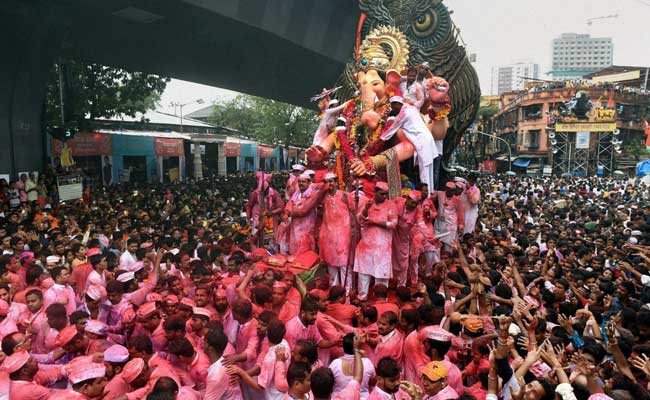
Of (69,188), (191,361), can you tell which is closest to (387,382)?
(191,361)

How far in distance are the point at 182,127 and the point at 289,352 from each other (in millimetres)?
30264

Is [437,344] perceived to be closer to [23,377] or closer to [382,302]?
[382,302]

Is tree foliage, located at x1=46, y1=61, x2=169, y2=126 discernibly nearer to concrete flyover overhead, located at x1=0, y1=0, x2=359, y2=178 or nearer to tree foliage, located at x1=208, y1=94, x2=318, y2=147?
concrete flyover overhead, located at x1=0, y1=0, x2=359, y2=178

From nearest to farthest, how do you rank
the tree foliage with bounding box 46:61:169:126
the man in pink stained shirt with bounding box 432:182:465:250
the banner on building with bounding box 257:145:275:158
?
the man in pink stained shirt with bounding box 432:182:465:250, the tree foliage with bounding box 46:61:169:126, the banner on building with bounding box 257:145:275:158

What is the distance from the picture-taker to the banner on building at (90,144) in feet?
69.9

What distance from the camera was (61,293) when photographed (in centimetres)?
538

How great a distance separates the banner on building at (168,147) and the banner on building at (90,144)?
286 centimetres

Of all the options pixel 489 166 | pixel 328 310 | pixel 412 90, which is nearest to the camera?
pixel 328 310

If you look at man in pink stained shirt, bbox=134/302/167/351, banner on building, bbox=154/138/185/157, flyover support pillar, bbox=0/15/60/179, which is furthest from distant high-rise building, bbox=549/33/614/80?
man in pink stained shirt, bbox=134/302/167/351

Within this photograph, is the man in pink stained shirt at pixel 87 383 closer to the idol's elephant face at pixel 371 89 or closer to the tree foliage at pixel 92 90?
the idol's elephant face at pixel 371 89

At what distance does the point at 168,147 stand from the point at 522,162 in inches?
1350

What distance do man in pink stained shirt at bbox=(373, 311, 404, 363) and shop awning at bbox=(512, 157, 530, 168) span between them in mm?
45840

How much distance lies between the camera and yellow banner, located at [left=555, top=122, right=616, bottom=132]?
119 feet

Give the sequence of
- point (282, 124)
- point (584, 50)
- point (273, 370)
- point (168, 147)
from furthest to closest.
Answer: point (584, 50) → point (282, 124) → point (168, 147) → point (273, 370)
